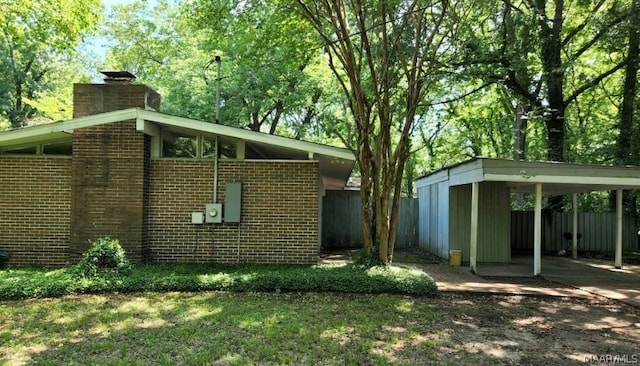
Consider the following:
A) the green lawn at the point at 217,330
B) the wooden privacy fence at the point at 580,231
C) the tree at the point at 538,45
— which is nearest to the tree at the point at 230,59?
the tree at the point at 538,45

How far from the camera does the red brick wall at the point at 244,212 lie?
32.4ft

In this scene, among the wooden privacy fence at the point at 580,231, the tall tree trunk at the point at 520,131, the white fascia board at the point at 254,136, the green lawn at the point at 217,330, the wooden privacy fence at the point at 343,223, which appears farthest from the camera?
the tall tree trunk at the point at 520,131

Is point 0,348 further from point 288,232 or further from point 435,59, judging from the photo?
point 435,59

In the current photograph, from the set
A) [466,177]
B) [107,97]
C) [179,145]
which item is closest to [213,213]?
[179,145]

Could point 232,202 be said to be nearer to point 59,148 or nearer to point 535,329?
point 59,148

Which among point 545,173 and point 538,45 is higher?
point 538,45

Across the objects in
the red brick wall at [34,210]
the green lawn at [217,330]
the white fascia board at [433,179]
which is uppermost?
the white fascia board at [433,179]

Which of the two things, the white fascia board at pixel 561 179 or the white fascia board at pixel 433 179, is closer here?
the white fascia board at pixel 561 179

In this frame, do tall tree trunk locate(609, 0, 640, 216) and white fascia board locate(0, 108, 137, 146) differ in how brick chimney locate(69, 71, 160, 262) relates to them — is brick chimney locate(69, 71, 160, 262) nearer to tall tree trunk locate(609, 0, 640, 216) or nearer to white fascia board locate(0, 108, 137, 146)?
white fascia board locate(0, 108, 137, 146)

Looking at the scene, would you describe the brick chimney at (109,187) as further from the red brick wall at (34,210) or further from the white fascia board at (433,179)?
the white fascia board at (433,179)

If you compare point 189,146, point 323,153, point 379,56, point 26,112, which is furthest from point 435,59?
point 26,112

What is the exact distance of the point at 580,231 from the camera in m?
16.3

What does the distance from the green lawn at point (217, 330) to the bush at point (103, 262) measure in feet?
2.90

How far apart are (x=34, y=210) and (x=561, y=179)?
1123 cm
